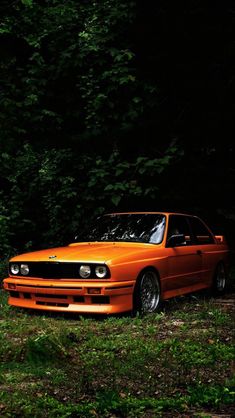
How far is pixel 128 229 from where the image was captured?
338 inches

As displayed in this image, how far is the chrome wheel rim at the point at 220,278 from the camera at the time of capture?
998cm

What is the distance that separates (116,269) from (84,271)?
1.46 feet

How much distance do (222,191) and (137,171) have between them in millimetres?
2850

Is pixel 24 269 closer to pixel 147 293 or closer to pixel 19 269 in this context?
pixel 19 269

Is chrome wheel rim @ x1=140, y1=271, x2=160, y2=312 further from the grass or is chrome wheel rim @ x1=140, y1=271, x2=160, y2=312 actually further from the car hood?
the grass

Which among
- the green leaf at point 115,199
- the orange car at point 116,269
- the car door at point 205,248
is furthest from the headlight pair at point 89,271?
the green leaf at point 115,199

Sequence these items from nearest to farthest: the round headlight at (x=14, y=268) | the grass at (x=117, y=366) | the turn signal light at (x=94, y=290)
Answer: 1. the grass at (x=117, y=366)
2. the turn signal light at (x=94, y=290)
3. the round headlight at (x=14, y=268)

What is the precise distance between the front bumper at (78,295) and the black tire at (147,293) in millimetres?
140

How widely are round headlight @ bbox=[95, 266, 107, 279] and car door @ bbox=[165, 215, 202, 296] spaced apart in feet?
4.61

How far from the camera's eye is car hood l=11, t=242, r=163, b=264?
23.4 feet

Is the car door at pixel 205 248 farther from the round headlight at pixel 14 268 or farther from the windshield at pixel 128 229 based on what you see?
the round headlight at pixel 14 268

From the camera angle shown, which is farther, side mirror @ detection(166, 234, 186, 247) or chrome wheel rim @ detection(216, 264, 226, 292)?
chrome wheel rim @ detection(216, 264, 226, 292)

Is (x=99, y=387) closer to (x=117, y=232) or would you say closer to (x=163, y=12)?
(x=117, y=232)

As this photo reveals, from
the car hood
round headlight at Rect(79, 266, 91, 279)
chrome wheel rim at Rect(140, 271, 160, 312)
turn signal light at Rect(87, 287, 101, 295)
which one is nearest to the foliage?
the car hood
